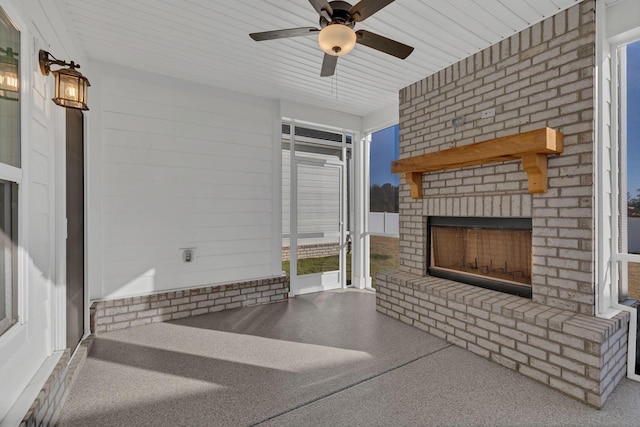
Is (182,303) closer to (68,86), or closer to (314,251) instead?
(314,251)

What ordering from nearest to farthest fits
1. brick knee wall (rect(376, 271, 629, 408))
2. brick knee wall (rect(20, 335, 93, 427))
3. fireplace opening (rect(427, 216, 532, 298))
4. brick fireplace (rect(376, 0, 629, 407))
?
brick knee wall (rect(20, 335, 93, 427)) → brick knee wall (rect(376, 271, 629, 408)) → brick fireplace (rect(376, 0, 629, 407)) → fireplace opening (rect(427, 216, 532, 298))

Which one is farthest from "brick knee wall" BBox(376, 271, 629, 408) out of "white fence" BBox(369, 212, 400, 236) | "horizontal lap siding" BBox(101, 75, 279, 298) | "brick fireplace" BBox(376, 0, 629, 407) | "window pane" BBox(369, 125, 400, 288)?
"horizontal lap siding" BBox(101, 75, 279, 298)

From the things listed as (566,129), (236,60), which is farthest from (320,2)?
(566,129)

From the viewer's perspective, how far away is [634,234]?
2.35m

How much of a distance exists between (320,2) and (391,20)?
1.02 meters

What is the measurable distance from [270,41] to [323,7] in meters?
1.20

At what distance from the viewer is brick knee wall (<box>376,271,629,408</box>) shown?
203 centimetres

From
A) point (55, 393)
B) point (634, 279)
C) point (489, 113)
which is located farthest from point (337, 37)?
point (634, 279)

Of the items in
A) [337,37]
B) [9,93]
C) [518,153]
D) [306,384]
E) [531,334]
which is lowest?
[306,384]

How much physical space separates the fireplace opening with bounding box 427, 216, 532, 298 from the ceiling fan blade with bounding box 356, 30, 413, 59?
1.78 meters

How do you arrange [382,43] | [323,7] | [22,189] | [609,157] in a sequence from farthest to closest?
[609,157] < [382,43] < [323,7] < [22,189]

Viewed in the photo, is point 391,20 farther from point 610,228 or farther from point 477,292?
point 477,292

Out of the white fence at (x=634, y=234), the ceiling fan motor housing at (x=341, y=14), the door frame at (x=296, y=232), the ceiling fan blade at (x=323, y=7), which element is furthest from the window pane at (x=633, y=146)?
the door frame at (x=296, y=232)

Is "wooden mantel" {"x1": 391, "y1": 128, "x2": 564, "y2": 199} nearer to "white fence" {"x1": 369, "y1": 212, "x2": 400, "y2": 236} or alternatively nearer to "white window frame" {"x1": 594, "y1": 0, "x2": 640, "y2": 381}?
"white window frame" {"x1": 594, "y1": 0, "x2": 640, "y2": 381}
